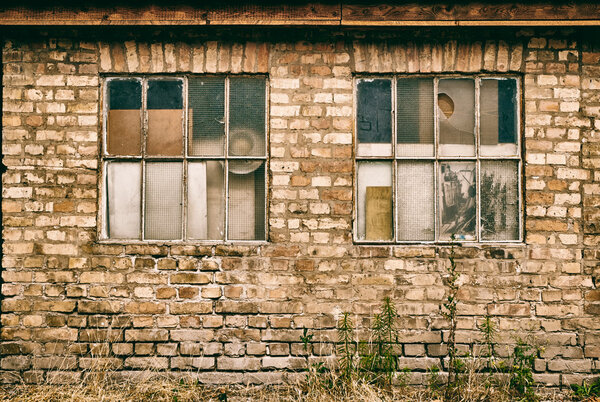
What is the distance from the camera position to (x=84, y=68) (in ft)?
12.0

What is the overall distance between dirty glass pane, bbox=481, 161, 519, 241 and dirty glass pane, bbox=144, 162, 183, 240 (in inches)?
100

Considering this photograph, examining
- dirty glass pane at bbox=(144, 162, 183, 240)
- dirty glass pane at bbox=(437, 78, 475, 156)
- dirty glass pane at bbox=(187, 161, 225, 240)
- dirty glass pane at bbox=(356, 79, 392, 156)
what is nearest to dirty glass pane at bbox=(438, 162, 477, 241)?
dirty glass pane at bbox=(437, 78, 475, 156)

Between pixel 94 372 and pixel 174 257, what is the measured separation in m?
1.10

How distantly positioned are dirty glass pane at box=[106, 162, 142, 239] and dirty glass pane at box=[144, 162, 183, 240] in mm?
→ 89

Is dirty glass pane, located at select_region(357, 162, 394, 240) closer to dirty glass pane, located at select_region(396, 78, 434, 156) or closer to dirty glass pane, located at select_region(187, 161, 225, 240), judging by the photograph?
dirty glass pane, located at select_region(396, 78, 434, 156)

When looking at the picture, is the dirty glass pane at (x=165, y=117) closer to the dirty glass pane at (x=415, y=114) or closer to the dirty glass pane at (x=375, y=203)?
the dirty glass pane at (x=375, y=203)

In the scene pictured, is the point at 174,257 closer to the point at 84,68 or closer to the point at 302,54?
the point at 84,68

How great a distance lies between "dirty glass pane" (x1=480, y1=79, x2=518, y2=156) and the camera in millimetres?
3703

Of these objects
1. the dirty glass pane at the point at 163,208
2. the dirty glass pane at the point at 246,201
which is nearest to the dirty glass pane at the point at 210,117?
the dirty glass pane at the point at 246,201

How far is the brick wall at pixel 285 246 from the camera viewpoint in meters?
3.57

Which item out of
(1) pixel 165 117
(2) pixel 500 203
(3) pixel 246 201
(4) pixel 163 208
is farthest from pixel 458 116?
(4) pixel 163 208

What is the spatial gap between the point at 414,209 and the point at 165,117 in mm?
2223

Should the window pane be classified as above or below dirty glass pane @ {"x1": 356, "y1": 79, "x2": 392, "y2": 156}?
below

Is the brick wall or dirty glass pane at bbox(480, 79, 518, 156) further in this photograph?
dirty glass pane at bbox(480, 79, 518, 156)
